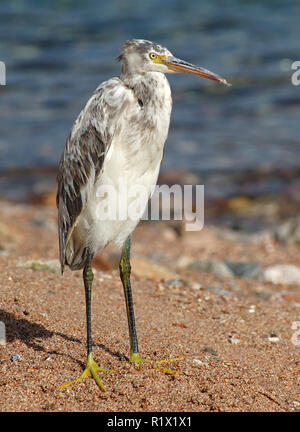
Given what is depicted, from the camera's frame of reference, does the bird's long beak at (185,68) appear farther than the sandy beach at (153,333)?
Yes

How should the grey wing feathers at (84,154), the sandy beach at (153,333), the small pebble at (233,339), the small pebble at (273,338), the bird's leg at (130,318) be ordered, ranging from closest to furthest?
the sandy beach at (153,333), the grey wing feathers at (84,154), the bird's leg at (130,318), the small pebble at (233,339), the small pebble at (273,338)

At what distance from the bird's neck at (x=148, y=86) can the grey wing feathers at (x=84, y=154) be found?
0.10 meters

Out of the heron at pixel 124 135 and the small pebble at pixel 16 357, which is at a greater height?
the heron at pixel 124 135

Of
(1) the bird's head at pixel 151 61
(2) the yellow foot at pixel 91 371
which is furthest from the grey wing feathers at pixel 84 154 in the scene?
(2) the yellow foot at pixel 91 371

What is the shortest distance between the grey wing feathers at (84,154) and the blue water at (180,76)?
682cm

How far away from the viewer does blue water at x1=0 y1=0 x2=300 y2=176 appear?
12.0 m

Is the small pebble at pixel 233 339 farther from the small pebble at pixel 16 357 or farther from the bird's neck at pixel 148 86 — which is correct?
the bird's neck at pixel 148 86

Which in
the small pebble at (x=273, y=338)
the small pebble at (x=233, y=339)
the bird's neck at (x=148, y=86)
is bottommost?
the small pebble at (x=273, y=338)

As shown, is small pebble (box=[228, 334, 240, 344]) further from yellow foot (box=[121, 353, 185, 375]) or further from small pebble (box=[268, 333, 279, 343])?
yellow foot (box=[121, 353, 185, 375])

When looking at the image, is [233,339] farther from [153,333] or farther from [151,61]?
[151,61]

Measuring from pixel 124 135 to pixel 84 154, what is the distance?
12.8 inches

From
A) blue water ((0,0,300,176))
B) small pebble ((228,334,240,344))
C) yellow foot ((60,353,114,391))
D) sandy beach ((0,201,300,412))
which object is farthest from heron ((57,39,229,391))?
blue water ((0,0,300,176))

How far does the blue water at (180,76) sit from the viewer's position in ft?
39.3

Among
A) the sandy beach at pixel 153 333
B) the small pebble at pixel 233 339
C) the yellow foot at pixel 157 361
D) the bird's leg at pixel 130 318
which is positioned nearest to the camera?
the sandy beach at pixel 153 333
